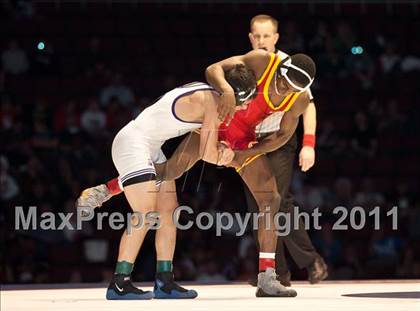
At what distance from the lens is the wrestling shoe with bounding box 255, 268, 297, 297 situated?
5406 mm

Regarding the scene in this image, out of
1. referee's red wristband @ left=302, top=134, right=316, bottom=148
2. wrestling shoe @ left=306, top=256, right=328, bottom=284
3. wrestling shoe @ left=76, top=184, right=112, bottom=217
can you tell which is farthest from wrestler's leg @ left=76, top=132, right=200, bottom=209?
wrestling shoe @ left=306, top=256, right=328, bottom=284

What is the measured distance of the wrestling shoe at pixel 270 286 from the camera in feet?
17.7

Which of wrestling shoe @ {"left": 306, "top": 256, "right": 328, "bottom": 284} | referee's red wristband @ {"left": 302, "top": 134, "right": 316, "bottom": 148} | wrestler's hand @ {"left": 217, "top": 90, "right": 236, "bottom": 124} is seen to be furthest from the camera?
wrestling shoe @ {"left": 306, "top": 256, "right": 328, "bottom": 284}

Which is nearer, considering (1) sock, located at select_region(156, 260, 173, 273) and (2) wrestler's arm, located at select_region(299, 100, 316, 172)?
(1) sock, located at select_region(156, 260, 173, 273)

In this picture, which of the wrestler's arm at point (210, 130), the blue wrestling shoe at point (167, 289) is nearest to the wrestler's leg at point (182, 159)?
the wrestler's arm at point (210, 130)

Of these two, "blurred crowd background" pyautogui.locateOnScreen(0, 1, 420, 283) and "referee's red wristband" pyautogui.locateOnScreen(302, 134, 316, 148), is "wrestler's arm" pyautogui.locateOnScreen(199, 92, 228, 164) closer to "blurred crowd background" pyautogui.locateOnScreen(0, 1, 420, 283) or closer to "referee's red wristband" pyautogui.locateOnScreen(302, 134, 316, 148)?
"referee's red wristband" pyautogui.locateOnScreen(302, 134, 316, 148)

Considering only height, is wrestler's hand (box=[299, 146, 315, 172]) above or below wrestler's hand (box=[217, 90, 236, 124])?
below

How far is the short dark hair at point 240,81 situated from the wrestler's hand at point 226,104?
85 mm

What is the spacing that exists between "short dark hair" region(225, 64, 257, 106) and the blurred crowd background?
3.51m

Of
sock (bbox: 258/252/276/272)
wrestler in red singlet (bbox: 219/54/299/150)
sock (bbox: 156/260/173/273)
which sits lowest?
sock (bbox: 156/260/173/273)

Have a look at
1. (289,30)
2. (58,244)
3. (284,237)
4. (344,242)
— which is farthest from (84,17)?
(284,237)

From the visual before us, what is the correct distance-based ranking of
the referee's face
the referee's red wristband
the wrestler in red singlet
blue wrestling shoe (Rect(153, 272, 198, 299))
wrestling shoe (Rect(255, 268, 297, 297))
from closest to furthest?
1. the wrestler in red singlet
2. wrestling shoe (Rect(255, 268, 297, 297))
3. blue wrestling shoe (Rect(153, 272, 198, 299))
4. the referee's red wristband
5. the referee's face

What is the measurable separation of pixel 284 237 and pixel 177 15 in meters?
5.63

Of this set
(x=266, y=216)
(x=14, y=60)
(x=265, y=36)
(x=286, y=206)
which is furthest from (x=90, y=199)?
(x=14, y=60)
